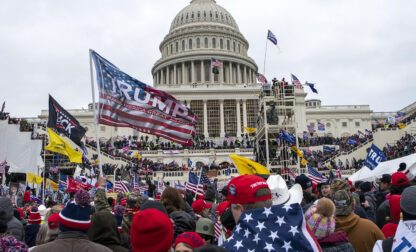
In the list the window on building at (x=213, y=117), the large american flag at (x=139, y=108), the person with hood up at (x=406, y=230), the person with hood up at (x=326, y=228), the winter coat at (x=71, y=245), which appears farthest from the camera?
the window on building at (x=213, y=117)

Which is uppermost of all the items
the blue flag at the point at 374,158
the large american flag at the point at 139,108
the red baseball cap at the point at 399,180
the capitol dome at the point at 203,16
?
the capitol dome at the point at 203,16

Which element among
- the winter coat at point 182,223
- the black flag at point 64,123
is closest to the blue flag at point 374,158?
the black flag at point 64,123

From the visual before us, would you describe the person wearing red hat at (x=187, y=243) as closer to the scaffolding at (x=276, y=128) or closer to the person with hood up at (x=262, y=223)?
the person with hood up at (x=262, y=223)

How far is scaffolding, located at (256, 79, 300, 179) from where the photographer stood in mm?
26094

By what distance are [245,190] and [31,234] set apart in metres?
4.72

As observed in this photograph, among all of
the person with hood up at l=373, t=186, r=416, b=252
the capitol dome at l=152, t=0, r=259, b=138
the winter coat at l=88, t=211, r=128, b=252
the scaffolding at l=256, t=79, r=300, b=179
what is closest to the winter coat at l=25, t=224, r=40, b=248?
the winter coat at l=88, t=211, r=128, b=252

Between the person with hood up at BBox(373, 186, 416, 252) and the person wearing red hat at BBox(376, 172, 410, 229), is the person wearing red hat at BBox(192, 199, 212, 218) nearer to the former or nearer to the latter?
the person wearing red hat at BBox(376, 172, 410, 229)

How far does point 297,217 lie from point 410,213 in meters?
0.97

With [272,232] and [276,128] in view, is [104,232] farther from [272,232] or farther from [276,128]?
[276,128]

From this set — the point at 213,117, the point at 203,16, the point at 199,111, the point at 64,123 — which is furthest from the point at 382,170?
the point at 203,16

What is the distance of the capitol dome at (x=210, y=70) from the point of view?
70.3 metres

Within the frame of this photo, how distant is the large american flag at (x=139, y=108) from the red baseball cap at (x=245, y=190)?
23.9 ft

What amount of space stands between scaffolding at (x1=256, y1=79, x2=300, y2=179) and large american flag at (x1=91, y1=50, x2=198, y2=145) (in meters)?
15.3

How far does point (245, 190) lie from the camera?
335 centimetres
